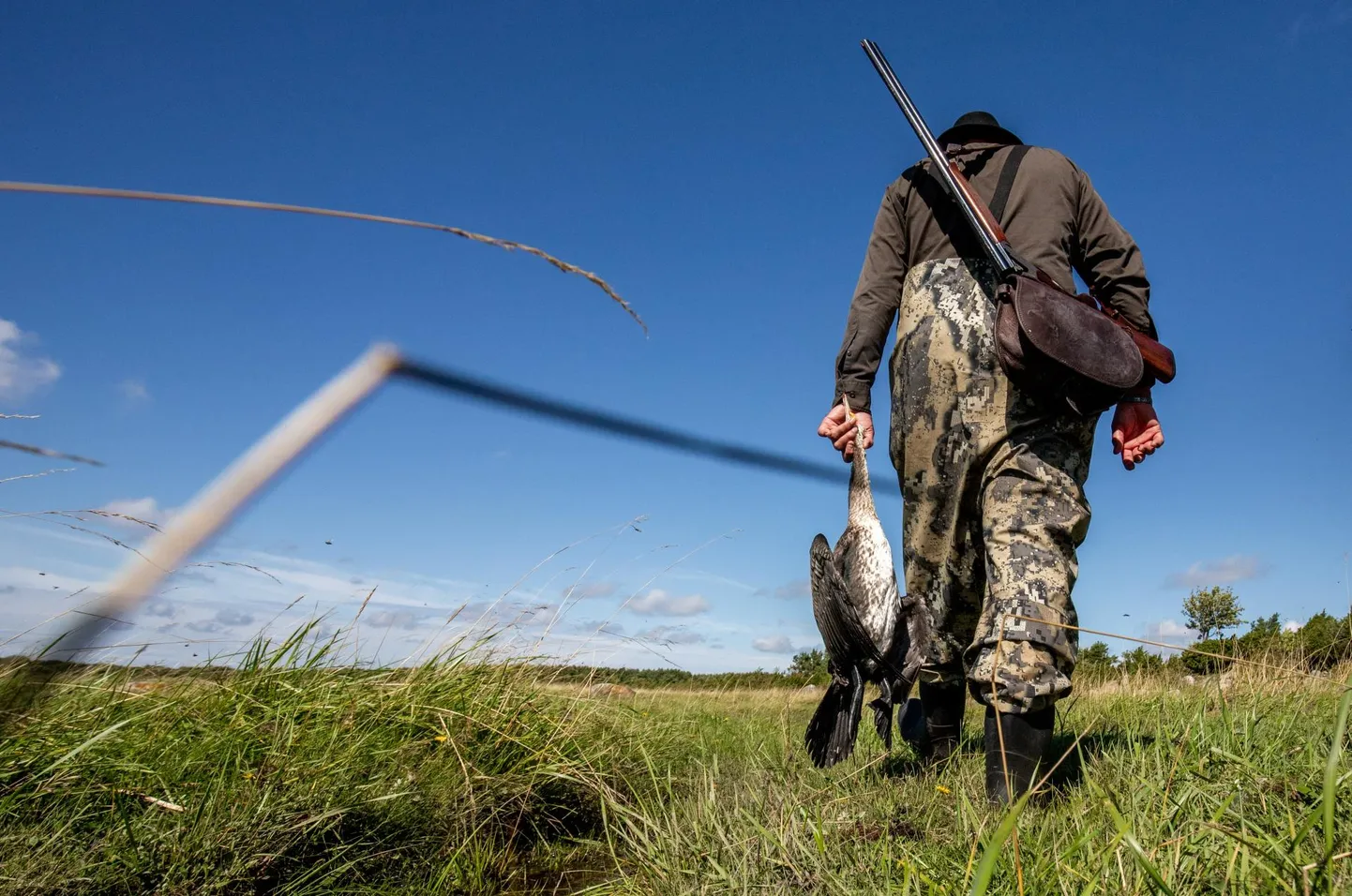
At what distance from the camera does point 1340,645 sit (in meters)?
6.88

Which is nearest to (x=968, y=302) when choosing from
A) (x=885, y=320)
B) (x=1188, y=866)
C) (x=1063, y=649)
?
(x=885, y=320)

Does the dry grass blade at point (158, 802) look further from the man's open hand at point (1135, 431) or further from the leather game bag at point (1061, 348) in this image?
the man's open hand at point (1135, 431)

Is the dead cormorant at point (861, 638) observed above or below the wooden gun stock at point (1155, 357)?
below

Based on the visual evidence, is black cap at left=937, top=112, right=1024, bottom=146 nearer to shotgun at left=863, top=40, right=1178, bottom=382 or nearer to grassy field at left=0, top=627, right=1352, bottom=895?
shotgun at left=863, top=40, right=1178, bottom=382

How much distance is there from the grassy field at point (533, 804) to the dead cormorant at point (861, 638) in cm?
23

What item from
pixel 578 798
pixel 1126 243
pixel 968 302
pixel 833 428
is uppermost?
pixel 1126 243

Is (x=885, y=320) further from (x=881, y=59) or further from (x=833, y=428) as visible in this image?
(x=881, y=59)

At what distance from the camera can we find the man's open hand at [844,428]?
340 cm

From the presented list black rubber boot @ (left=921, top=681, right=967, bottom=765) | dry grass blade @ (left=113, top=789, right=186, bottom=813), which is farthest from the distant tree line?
dry grass blade @ (left=113, top=789, right=186, bottom=813)

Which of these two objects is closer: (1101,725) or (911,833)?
(911,833)

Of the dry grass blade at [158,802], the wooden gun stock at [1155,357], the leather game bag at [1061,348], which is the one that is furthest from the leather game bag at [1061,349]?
the dry grass blade at [158,802]

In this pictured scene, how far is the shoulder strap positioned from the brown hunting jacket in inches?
0.7

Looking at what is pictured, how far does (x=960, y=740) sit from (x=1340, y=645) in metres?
5.48

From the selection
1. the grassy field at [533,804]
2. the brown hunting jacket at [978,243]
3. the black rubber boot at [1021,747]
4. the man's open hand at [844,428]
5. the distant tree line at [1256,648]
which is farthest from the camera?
the distant tree line at [1256,648]
